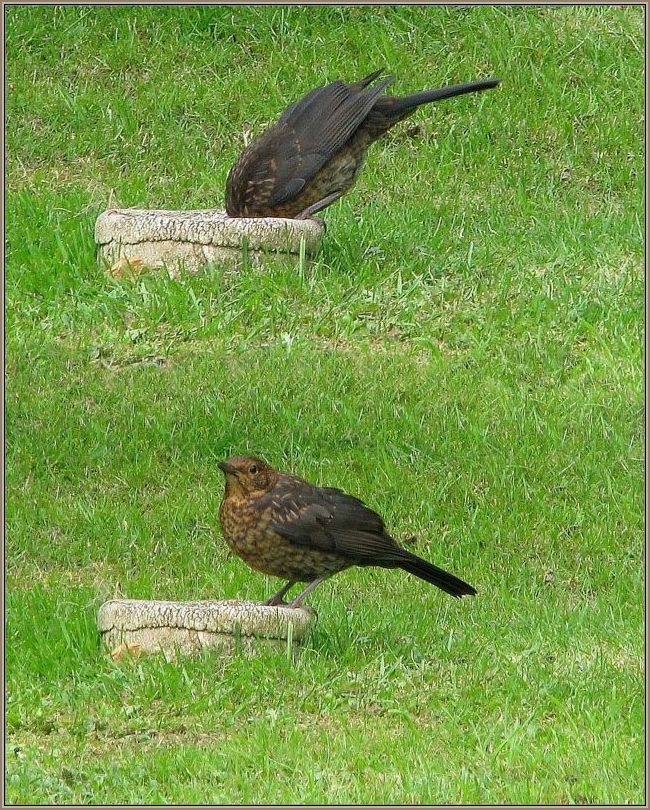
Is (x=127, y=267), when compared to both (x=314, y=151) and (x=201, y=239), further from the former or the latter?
(x=314, y=151)

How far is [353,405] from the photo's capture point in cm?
1028

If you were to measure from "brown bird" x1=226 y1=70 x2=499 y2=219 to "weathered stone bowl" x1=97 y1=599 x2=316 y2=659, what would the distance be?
4.35m

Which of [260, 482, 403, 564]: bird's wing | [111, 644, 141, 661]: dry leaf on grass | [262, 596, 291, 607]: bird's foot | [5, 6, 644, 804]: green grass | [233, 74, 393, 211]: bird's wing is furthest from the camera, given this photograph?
[233, 74, 393, 211]: bird's wing

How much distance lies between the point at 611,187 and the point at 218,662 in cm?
756

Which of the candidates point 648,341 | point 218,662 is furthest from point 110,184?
point 218,662

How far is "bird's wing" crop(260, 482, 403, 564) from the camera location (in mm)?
7418

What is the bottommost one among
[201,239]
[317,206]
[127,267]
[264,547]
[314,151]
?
[264,547]

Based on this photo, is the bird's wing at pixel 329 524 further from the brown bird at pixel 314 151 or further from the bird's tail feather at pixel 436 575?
the brown bird at pixel 314 151

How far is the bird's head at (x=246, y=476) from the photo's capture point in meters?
7.46

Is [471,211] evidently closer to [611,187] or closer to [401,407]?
[611,187]

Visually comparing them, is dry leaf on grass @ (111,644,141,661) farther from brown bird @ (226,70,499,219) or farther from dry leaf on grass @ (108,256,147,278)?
brown bird @ (226,70,499,219)

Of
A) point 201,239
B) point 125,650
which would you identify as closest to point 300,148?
point 201,239

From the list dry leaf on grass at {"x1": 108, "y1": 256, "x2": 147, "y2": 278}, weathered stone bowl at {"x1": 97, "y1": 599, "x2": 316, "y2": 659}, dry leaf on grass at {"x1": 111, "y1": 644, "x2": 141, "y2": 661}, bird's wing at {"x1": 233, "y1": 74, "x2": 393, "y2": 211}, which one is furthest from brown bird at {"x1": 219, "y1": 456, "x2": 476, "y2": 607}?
dry leaf on grass at {"x1": 108, "y1": 256, "x2": 147, "y2": 278}

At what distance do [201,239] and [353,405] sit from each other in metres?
1.71
